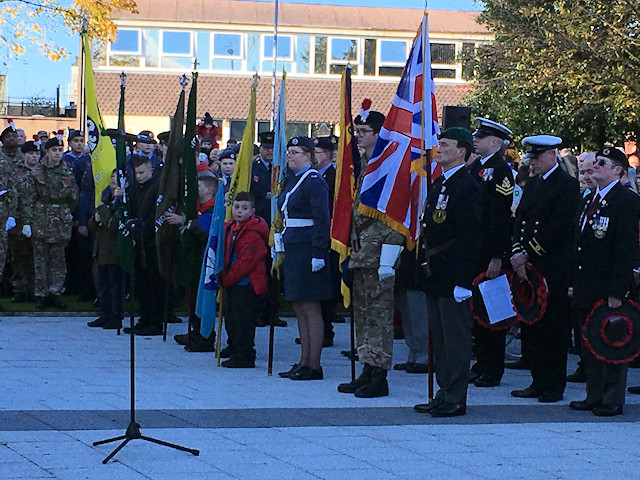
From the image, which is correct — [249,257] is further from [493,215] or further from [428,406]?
[428,406]

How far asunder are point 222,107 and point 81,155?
2410 centimetres

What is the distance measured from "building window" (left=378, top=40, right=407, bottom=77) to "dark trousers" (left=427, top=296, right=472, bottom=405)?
33.3m

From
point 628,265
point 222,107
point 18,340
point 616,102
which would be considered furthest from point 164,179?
point 222,107

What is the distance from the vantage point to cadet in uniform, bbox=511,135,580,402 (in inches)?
357

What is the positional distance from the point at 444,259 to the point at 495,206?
151cm

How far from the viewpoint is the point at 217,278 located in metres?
10.6

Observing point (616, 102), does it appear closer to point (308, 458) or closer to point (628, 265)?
point (628, 265)

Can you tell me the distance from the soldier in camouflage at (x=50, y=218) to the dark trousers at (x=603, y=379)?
7593 mm

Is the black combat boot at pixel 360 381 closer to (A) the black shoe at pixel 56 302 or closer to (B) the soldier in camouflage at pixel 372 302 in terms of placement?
(B) the soldier in camouflage at pixel 372 302

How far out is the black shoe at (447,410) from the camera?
8.09m

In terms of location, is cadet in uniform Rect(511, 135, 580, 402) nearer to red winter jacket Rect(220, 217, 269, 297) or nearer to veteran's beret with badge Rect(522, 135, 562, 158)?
veteran's beret with badge Rect(522, 135, 562, 158)

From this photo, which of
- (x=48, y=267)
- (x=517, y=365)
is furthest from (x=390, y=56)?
(x=517, y=365)

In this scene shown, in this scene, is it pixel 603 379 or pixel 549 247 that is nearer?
pixel 603 379

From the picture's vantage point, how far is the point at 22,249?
49.1 feet
